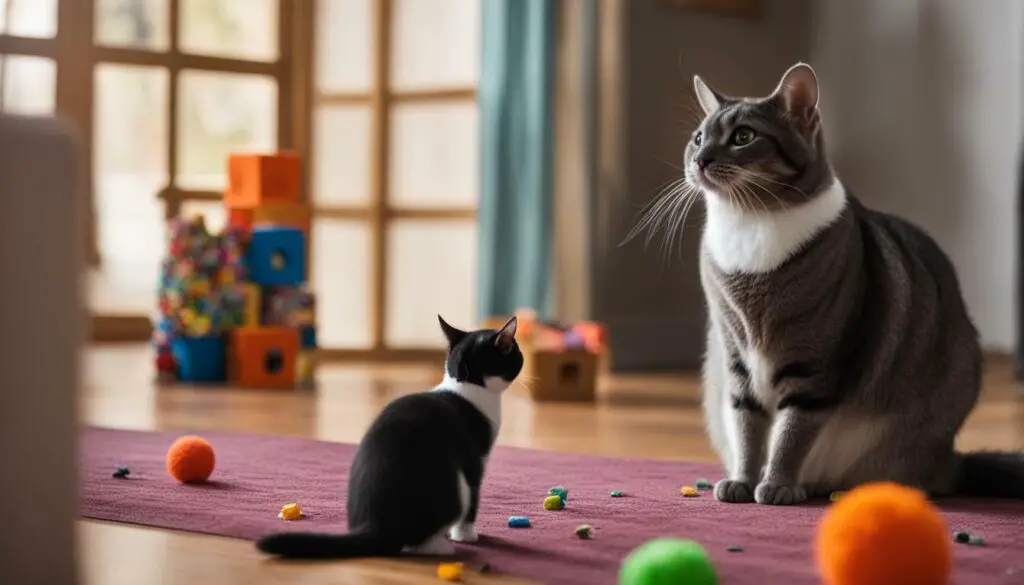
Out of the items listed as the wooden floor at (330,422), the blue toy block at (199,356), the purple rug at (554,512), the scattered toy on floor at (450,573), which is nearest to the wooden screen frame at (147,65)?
the wooden floor at (330,422)

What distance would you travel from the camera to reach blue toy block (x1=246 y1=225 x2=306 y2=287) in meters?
4.72

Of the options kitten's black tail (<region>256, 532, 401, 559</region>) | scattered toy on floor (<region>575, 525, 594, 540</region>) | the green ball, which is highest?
the green ball

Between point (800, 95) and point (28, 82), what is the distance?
3728 millimetres

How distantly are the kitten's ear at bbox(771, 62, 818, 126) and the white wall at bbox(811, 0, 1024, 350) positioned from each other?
3614 millimetres

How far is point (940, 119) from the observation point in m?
5.69

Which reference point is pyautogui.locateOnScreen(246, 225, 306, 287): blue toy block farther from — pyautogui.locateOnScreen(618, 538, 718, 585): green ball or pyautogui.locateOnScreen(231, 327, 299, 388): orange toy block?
pyautogui.locateOnScreen(618, 538, 718, 585): green ball

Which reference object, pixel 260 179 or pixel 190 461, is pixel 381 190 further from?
pixel 190 461

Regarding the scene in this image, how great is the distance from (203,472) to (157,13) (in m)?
3.50

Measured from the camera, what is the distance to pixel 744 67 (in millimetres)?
5754

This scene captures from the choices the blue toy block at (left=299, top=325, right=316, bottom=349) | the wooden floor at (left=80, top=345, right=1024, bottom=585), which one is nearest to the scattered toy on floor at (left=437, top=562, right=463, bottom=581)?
the wooden floor at (left=80, top=345, right=1024, bottom=585)

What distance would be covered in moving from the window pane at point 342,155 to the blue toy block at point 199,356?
4.10 ft

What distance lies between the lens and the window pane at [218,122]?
5.36 metres

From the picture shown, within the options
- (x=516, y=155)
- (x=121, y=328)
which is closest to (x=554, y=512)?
(x=516, y=155)

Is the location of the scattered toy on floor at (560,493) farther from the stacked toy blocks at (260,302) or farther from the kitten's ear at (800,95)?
the stacked toy blocks at (260,302)
